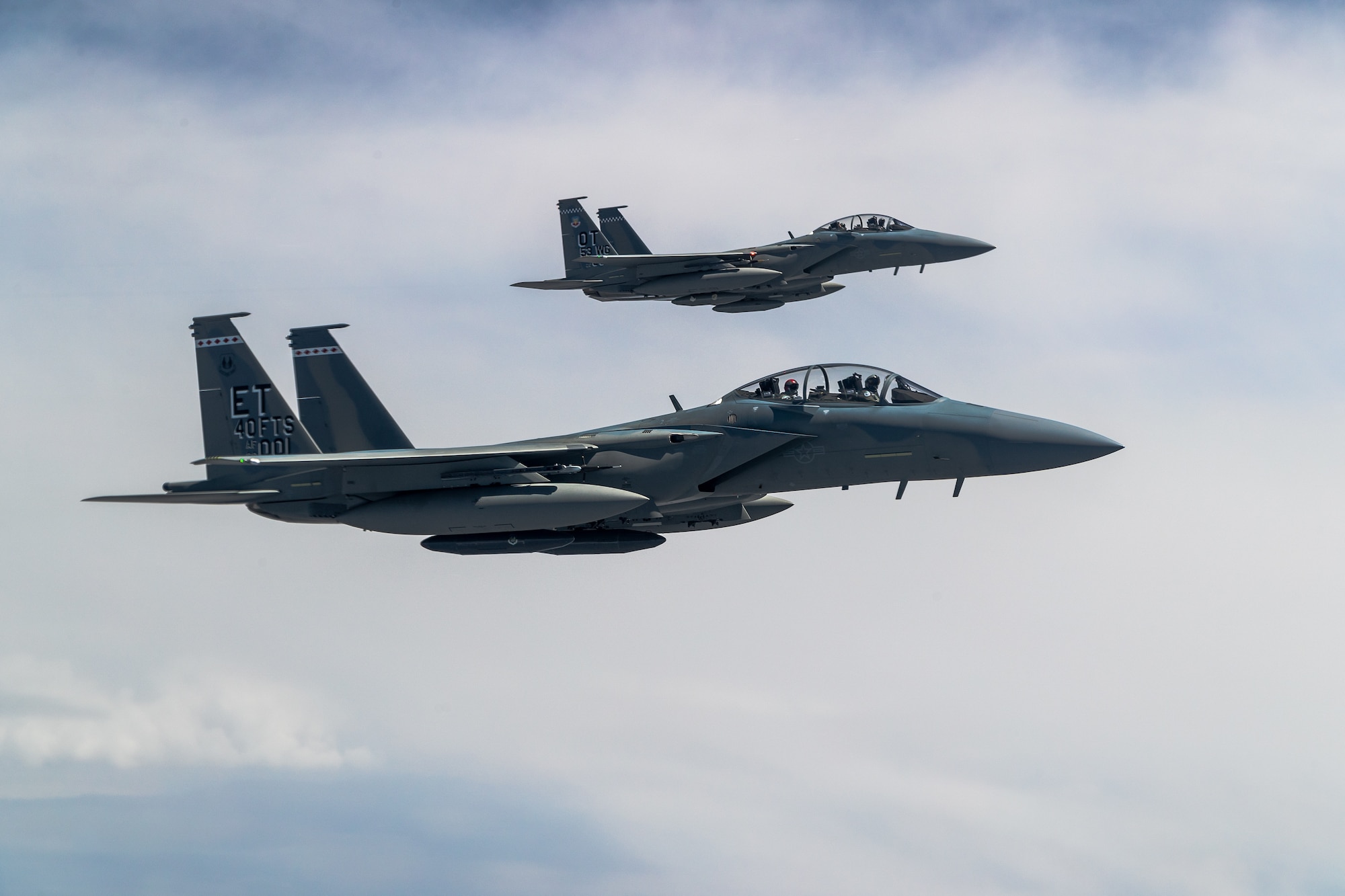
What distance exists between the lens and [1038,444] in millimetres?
26219

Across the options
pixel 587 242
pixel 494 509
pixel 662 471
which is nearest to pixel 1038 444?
pixel 662 471

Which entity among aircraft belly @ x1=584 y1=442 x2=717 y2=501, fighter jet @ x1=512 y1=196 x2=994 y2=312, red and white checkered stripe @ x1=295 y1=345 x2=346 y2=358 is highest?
fighter jet @ x1=512 y1=196 x2=994 y2=312

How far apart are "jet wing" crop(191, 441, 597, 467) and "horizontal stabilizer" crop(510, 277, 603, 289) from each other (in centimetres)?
1726

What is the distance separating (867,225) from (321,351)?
1990 cm

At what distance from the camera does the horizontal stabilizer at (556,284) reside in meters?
44.4

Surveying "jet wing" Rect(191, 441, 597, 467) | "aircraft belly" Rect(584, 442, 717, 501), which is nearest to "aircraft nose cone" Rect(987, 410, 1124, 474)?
"aircraft belly" Rect(584, 442, 717, 501)

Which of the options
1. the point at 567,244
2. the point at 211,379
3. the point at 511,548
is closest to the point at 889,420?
the point at 511,548

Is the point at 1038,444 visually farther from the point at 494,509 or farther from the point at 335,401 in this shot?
the point at 335,401

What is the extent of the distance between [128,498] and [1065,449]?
63.6 ft

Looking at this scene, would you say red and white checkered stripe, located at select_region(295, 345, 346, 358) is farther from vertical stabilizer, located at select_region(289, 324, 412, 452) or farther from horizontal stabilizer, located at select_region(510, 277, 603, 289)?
horizontal stabilizer, located at select_region(510, 277, 603, 289)

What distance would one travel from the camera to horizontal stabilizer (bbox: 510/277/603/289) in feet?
146

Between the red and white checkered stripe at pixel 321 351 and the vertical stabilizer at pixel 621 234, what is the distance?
20274 mm

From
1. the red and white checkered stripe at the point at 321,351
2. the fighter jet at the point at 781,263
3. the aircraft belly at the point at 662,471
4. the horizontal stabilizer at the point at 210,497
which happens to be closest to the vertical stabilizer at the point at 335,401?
the red and white checkered stripe at the point at 321,351

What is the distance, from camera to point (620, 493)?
2669cm
